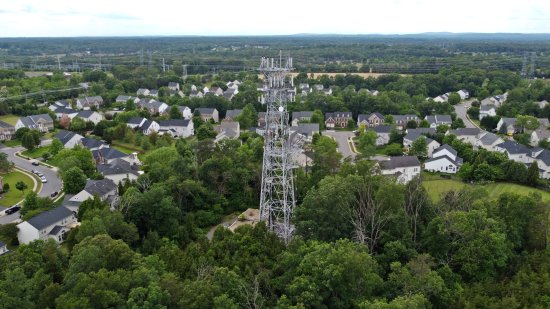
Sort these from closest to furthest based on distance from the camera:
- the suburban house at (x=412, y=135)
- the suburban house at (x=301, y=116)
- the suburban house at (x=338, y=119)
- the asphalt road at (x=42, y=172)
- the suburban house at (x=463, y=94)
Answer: the asphalt road at (x=42, y=172), the suburban house at (x=412, y=135), the suburban house at (x=301, y=116), the suburban house at (x=338, y=119), the suburban house at (x=463, y=94)

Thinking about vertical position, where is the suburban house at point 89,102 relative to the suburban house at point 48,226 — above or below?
above

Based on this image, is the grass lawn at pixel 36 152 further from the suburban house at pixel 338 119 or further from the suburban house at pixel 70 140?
the suburban house at pixel 338 119

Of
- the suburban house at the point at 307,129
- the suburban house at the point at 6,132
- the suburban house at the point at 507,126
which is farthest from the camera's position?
the suburban house at the point at 507,126

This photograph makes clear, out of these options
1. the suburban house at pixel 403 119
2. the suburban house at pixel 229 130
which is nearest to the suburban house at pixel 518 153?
the suburban house at pixel 403 119

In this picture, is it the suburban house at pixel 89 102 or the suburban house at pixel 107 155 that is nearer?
the suburban house at pixel 107 155

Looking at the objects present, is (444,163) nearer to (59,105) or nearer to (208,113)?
(208,113)

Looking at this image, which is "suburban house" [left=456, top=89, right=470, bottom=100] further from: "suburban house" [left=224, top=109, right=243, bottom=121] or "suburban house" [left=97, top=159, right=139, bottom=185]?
"suburban house" [left=97, top=159, right=139, bottom=185]

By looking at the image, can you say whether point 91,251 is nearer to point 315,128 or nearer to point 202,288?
point 202,288

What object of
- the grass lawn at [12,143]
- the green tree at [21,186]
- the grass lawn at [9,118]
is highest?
the grass lawn at [9,118]
